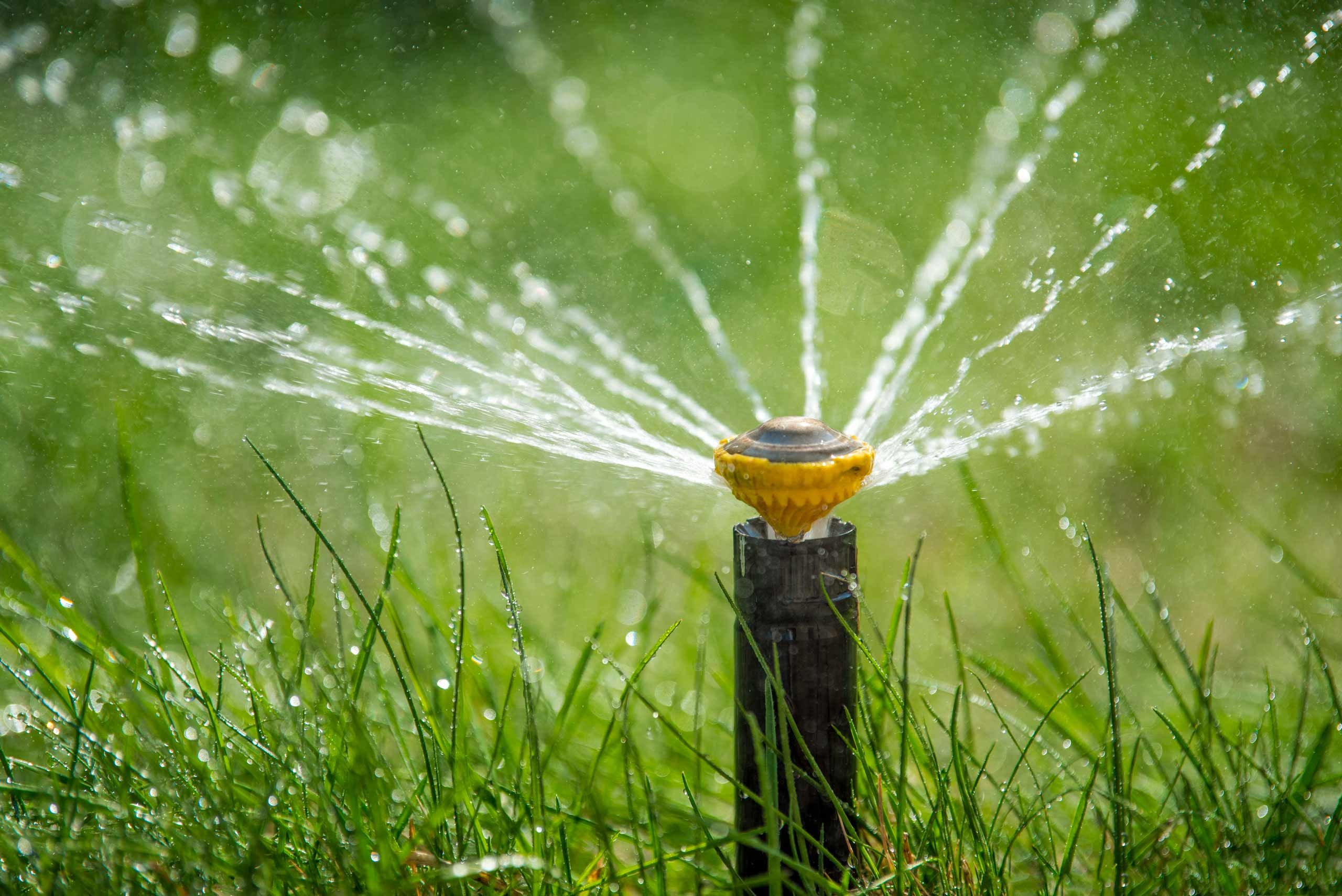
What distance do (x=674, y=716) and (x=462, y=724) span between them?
749 mm

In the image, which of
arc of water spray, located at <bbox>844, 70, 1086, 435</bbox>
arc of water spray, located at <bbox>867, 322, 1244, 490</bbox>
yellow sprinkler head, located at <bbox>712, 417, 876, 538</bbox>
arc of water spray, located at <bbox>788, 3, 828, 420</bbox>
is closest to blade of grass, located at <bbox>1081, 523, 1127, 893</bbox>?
yellow sprinkler head, located at <bbox>712, 417, 876, 538</bbox>

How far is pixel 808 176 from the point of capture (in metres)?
4.48

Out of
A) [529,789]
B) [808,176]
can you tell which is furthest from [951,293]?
[529,789]

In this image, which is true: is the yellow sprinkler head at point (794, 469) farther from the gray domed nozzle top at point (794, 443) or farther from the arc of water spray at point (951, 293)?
the arc of water spray at point (951, 293)

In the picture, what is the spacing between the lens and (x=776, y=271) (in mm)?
4109

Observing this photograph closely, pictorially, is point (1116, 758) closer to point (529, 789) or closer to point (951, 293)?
point (529, 789)

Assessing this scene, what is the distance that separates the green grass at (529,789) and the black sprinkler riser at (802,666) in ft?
0.09

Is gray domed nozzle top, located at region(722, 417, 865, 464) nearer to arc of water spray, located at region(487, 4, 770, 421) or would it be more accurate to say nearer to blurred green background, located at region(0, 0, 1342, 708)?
blurred green background, located at region(0, 0, 1342, 708)

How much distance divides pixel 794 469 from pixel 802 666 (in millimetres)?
262

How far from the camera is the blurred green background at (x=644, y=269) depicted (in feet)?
10.3

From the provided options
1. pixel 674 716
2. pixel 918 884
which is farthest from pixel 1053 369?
pixel 918 884

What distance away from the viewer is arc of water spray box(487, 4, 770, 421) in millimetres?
3848

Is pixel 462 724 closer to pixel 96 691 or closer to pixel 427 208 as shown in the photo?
pixel 96 691

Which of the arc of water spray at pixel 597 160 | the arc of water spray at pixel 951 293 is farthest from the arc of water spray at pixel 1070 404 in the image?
the arc of water spray at pixel 597 160
